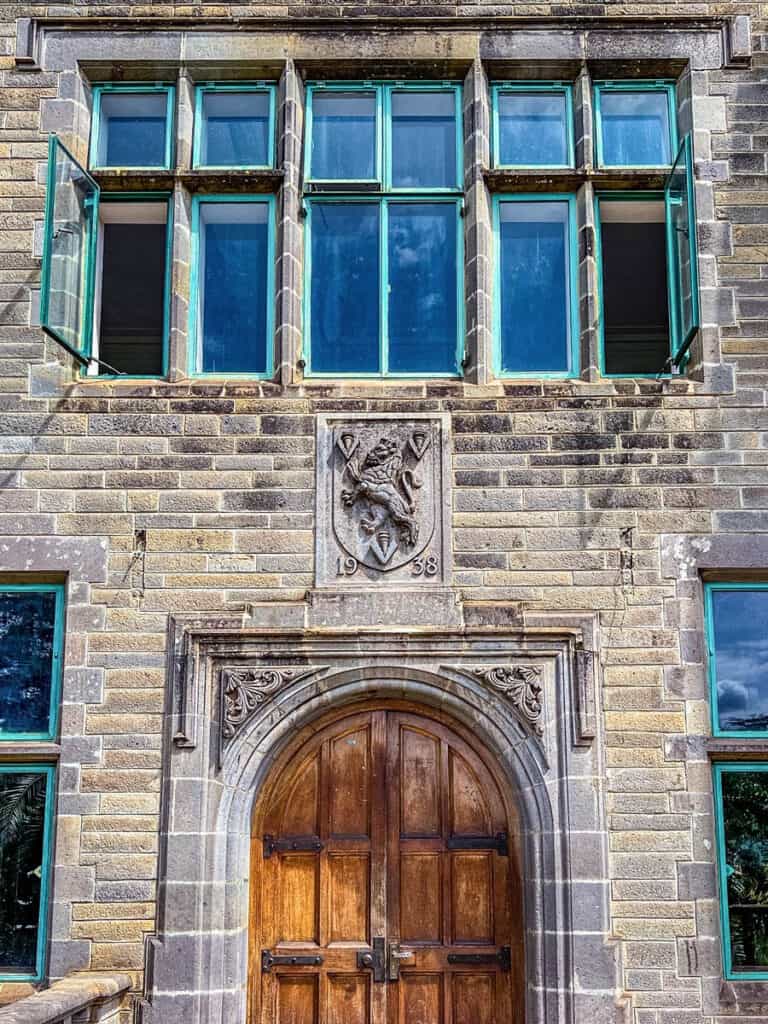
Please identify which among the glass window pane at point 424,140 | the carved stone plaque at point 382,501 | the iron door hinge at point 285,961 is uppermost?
the glass window pane at point 424,140

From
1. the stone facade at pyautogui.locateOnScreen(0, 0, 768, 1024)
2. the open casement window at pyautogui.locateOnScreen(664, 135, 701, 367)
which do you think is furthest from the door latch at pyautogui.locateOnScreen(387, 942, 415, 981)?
the open casement window at pyautogui.locateOnScreen(664, 135, 701, 367)

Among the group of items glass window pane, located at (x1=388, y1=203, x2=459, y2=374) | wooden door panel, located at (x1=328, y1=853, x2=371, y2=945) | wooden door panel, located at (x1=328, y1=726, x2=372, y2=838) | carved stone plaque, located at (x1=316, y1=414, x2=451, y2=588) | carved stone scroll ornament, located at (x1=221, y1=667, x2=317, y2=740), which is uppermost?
glass window pane, located at (x1=388, y1=203, x2=459, y2=374)

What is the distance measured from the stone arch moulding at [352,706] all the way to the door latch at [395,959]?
637 mm

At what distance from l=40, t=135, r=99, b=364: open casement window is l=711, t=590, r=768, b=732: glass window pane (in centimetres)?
388

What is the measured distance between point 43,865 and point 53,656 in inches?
43.6

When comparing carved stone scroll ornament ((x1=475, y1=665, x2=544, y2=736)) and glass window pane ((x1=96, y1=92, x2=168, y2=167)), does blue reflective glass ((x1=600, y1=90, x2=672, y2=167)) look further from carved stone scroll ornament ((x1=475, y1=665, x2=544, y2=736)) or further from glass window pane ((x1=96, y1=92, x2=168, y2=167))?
carved stone scroll ornament ((x1=475, y1=665, x2=544, y2=736))

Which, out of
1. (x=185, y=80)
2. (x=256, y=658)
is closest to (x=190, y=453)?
(x=256, y=658)

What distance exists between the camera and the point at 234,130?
7.82 metres

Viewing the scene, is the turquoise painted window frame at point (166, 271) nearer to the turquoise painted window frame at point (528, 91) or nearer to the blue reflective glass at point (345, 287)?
the blue reflective glass at point (345, 287)

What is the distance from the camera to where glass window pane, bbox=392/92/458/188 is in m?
7.75

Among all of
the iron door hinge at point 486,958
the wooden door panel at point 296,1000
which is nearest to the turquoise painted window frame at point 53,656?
the wooden door panel at point 296,1000

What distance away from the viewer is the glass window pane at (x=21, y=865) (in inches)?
267

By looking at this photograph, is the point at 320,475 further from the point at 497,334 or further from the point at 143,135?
the point at 143,135

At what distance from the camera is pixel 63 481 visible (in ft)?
23.7
